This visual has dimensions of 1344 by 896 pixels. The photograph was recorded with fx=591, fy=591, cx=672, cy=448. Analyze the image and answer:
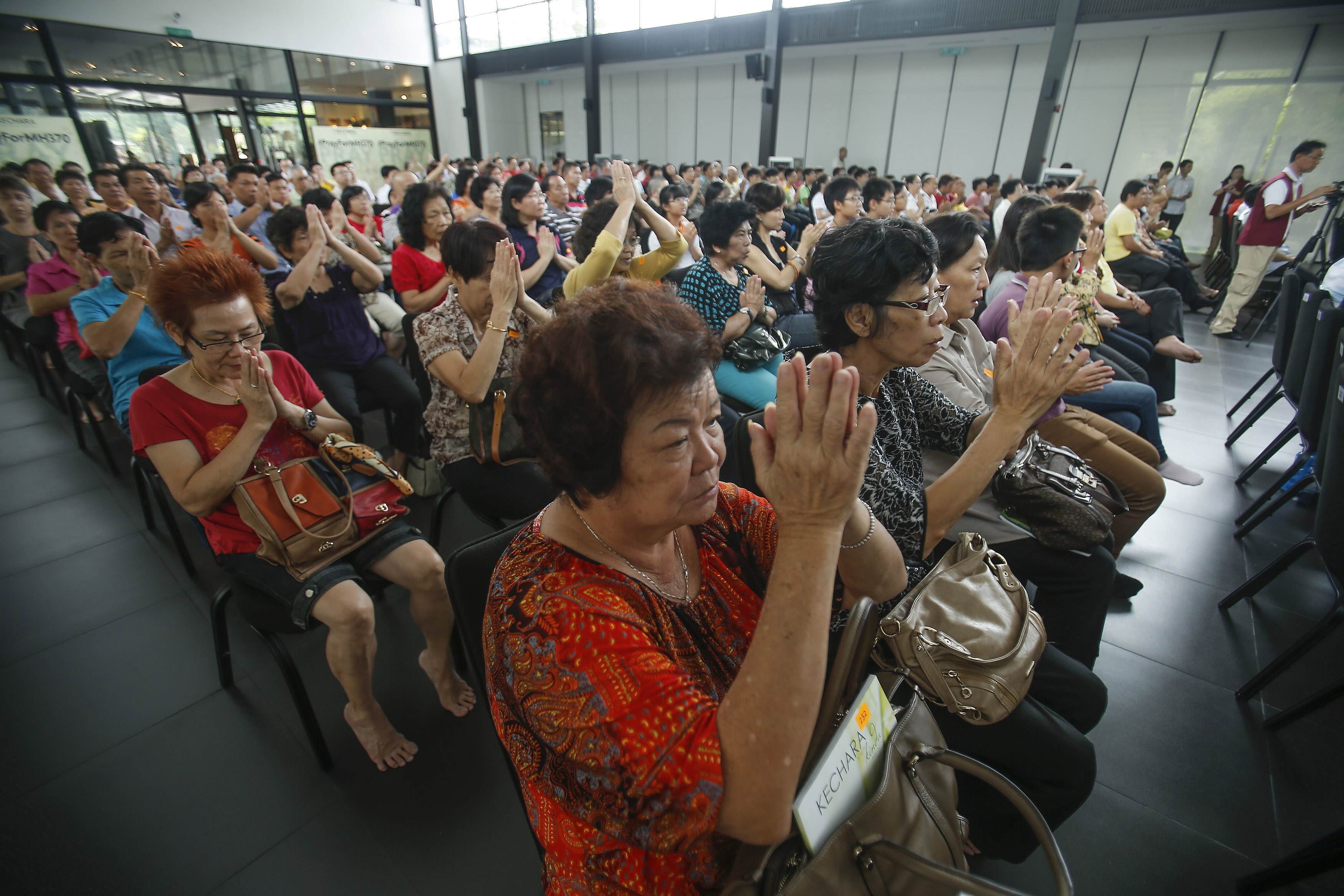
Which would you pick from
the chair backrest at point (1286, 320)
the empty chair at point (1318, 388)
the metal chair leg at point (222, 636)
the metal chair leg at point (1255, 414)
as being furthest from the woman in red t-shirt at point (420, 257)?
the metal chair leg at point (1255, 414)

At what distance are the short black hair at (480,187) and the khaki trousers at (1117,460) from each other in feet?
13.6

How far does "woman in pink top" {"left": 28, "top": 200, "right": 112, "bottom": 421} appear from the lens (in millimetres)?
3123

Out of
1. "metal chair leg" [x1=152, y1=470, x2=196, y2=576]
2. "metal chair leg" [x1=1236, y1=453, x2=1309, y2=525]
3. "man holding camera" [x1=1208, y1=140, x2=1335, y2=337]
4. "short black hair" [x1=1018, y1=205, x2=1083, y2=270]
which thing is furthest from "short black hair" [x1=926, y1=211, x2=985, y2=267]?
"man holding camera" [x1=1208, y1=140, x2=1335, y2=337]

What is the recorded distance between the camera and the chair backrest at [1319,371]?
87.5 inches

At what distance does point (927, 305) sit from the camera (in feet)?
5.03

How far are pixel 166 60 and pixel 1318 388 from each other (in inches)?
657

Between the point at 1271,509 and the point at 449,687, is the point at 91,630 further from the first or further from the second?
the point at 1271,509

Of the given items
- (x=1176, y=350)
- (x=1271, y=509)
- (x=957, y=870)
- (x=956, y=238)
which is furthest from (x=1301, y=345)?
(x=957, y=870)

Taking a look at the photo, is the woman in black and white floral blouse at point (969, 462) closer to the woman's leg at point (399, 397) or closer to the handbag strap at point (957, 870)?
the handbag strap at point (957, 870)

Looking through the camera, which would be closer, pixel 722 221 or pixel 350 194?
pixel 722 221

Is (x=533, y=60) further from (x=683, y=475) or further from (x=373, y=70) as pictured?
(x=683, y=475)

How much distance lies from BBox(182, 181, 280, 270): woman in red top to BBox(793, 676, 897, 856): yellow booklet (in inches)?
161

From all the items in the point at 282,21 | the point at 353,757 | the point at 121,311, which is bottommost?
the point at 353,757

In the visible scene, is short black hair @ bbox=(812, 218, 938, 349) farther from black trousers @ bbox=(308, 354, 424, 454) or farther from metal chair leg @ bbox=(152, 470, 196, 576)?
metal chair leg @ bbox=(152, 470, 196, 576)
